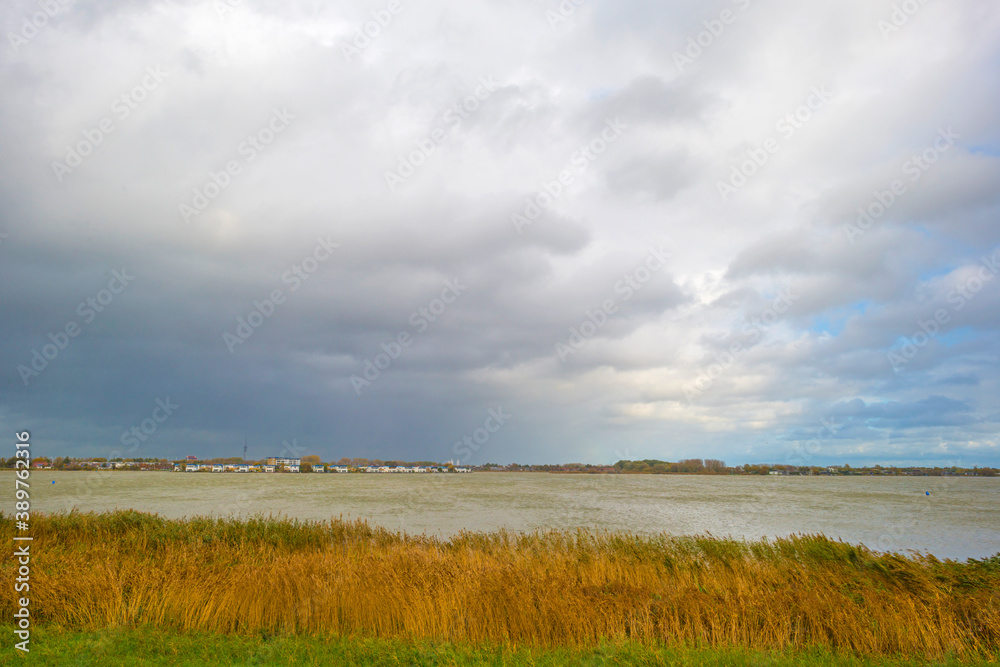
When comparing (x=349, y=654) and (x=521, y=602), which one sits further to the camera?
(x=521, y=602)

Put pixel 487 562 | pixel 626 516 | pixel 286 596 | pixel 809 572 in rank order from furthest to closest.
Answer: pixel 626 516, pixel 809 572, pixel 487 562, pixel 286 596

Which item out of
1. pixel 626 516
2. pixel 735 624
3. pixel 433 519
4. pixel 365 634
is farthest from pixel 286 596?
pixel 626 516

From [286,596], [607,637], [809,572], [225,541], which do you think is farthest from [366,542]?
[809,572]

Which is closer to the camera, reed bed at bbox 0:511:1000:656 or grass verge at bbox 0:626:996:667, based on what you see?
grass verge at bbox 0:626:996:667

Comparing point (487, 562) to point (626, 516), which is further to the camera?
point (626, 516)

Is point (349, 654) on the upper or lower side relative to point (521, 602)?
lower

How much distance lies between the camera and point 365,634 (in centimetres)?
950

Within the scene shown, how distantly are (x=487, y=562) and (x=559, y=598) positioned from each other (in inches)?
147

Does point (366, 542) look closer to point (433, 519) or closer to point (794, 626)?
point (794, 626)

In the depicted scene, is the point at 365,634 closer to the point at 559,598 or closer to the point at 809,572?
the point at 559,598

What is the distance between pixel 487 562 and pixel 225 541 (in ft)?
33.7

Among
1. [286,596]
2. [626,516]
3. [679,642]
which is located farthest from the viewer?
[626,516]

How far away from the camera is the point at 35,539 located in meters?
18.4

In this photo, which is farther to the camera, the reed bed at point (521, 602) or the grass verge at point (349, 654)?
the reed bed at point (521, 602)
